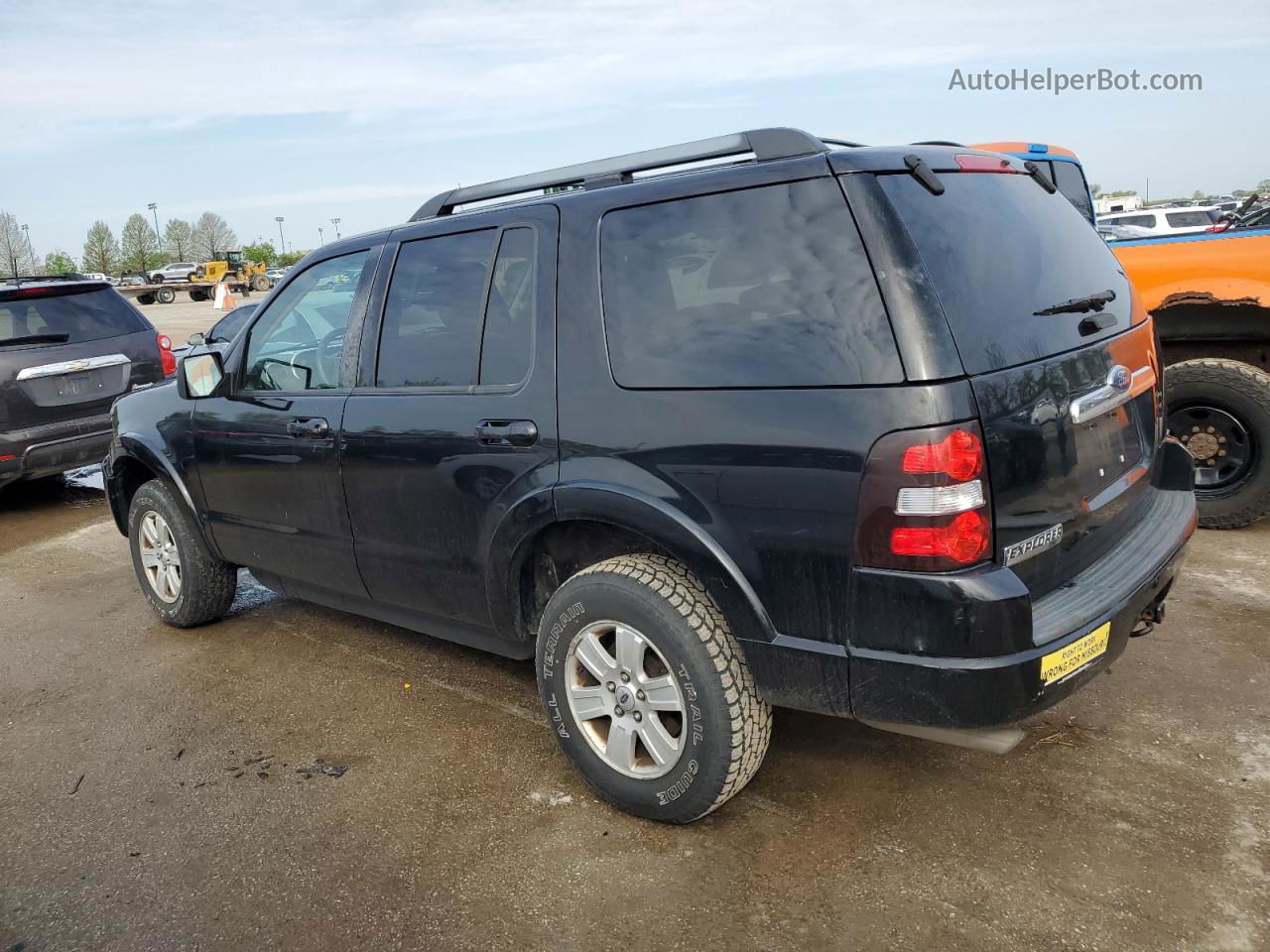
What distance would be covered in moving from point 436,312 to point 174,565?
2.33 m

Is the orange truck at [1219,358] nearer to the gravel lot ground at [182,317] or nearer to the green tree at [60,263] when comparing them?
the gravel lot ground at [182,317]

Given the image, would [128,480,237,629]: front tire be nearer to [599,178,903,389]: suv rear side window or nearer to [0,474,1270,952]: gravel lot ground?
[0,474,1270,952]: gravel lot ground

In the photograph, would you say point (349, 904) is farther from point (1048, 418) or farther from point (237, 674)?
point (1048, 418)

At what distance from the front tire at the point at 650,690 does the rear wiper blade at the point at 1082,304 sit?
1.20m

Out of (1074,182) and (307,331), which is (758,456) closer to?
(307,331)

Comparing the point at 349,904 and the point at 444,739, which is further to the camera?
the point at 444,739

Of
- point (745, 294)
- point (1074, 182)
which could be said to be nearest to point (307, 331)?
point (745, 294)

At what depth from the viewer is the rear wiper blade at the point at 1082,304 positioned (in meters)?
2.67

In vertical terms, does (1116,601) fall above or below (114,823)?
above

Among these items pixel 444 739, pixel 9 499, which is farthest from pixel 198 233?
pixel 444 739

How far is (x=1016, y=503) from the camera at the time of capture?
2383 mm

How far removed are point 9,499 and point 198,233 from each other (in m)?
102

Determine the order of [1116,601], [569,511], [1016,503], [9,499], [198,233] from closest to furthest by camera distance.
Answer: [1016,503] < [1116,601] < [569,511] < [9,499] < [198,233]

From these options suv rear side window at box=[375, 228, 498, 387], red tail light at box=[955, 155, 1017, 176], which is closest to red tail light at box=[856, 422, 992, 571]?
red tail light at box=[955, 155, 1017, 176]
